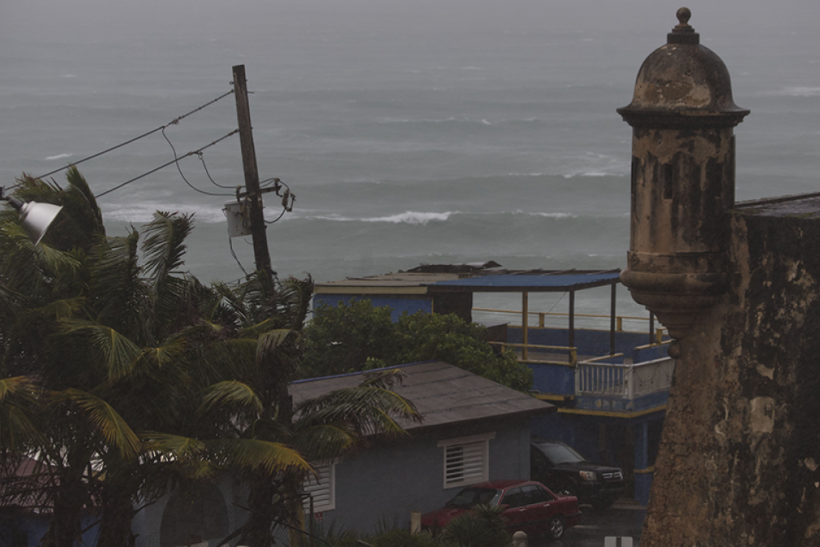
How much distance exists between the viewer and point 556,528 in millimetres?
22391

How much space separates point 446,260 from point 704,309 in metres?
75.0

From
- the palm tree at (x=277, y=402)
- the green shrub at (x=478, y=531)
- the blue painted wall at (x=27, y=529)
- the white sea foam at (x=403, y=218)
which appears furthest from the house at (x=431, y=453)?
the white sea foam at (x=403, y=218)

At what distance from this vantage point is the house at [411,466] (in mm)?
19047

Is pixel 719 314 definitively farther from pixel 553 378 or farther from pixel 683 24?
pixel 553 378

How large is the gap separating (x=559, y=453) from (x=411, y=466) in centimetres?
529

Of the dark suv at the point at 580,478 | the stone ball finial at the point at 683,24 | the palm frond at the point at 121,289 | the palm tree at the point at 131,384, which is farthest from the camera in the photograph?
the dark suv at the point at 580,478

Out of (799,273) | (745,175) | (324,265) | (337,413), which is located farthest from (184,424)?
(745,175)

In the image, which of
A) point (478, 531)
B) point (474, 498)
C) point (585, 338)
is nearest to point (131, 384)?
point (478, 531)

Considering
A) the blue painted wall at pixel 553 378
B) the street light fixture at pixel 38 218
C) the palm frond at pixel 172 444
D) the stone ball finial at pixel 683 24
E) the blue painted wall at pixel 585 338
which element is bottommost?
the blue painted wall at pixel 553 378

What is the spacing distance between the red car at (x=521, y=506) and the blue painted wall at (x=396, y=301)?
7296 millimetres

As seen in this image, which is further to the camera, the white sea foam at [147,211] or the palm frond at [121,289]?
the white sea foam at [147,211]

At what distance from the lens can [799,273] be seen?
9.94 meters

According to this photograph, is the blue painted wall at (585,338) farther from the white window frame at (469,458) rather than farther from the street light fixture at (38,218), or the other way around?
the street light fixture at (38,218)

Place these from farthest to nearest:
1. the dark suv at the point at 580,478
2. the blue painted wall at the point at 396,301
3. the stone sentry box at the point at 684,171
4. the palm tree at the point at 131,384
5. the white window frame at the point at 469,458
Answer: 1. the blue painted wall at the point at 396,301
2. the dark suv at the point at 580,478
3. the white window frame at the point at 469,458
4. the palm tree at the point at 131,384
5. the stone sentry box at the point at 684,171
